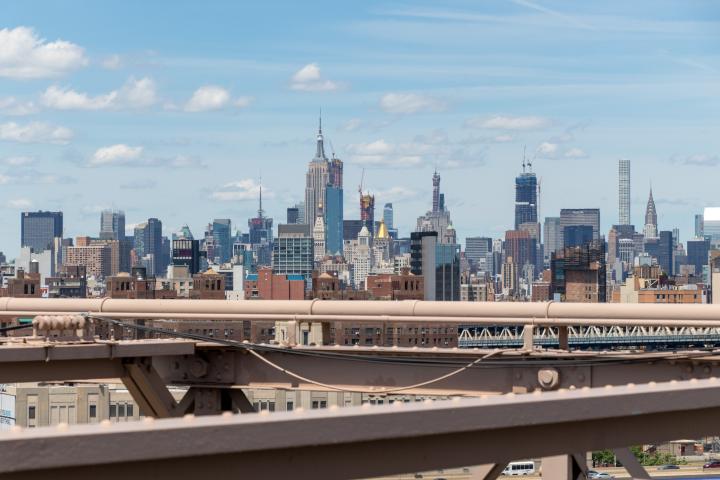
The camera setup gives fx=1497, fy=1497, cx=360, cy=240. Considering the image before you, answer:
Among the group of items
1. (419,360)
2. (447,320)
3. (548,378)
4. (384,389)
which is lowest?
(384,389)

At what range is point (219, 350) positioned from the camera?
14461mm

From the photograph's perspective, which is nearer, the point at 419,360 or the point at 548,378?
the point at 548,378

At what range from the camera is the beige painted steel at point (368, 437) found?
608 centimetres

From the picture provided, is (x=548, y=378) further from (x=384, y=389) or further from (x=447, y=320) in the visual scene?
(x=384, y=389)

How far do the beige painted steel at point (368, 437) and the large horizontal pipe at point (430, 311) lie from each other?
550 cm

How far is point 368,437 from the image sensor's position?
657 cm

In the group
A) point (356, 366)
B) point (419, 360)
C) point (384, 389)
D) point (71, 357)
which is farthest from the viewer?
point (356, 366)

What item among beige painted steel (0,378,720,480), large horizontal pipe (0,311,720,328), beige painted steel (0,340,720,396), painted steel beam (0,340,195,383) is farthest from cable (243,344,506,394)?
beige painted steel (0,378,720,480)

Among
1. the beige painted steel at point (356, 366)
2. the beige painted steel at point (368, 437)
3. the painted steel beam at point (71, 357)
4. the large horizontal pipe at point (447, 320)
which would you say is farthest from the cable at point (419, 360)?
the beige painted steel at point (368, 437)

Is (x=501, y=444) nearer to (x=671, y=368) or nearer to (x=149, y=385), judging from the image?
(x=671, y=368)

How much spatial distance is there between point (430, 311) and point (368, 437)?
7607mm

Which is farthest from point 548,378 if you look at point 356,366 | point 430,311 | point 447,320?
point 356,366

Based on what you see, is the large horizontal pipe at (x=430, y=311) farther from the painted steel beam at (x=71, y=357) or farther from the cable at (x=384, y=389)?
the painted steel beam at (x=71, y=357)

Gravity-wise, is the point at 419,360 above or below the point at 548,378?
above
